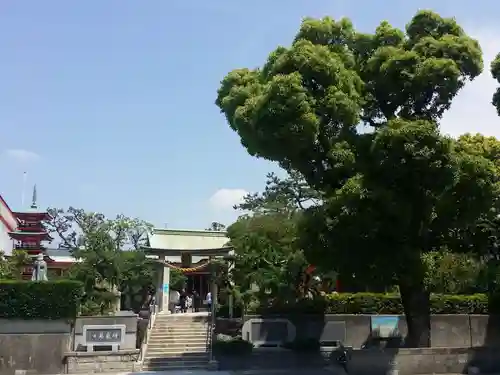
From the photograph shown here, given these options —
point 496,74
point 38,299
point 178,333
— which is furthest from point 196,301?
point 496,74

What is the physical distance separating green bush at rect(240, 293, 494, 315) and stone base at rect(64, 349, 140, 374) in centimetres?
486

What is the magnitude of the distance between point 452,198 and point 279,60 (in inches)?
240

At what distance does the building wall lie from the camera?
31.8 meters

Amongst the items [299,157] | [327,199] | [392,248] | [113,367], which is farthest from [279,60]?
[113,367]

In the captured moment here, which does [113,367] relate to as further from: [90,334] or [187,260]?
[187,260]

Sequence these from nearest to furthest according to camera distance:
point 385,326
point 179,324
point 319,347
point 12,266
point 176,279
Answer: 1. point 319,347
2. point 385,326
3. point 179,324
4. point 12,266
5. point 176,279

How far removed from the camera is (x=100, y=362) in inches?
709

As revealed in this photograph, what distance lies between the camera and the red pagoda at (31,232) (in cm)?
3509

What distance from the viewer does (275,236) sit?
858 inches

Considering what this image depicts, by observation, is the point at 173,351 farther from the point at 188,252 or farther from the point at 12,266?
the point at 12,266

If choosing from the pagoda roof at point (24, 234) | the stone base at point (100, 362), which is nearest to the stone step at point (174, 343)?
the stone base at point (100, 362)

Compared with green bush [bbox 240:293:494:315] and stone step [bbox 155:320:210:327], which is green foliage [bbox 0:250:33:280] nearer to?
stone step [bbox 155:320:210:327]

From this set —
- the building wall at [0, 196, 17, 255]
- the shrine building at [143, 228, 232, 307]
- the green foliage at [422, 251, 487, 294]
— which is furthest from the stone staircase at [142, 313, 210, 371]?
the building wall at [0, 196, 17, 255]

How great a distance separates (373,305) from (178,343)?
24.3 feet
